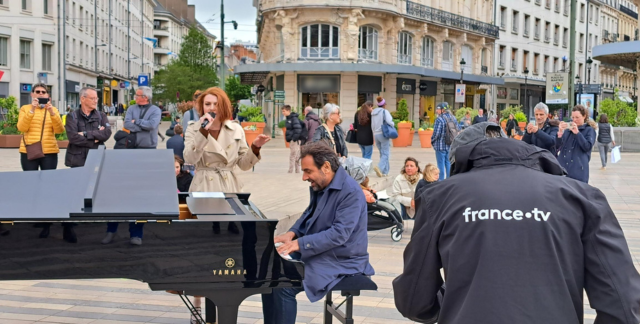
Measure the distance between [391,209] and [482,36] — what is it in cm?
4569

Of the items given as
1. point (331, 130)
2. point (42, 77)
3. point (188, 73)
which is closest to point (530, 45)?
point (188, 73)

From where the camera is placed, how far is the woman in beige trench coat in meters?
6.23

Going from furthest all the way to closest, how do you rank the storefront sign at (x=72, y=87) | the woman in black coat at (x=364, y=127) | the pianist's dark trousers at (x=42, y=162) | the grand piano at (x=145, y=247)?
the storefront sign at (x=72, y=87)
the woman in black coat at (x=364, y=127)
the pianist's dark trousers at (x=42, y=162)
the grand piano at (x=145, y=247)

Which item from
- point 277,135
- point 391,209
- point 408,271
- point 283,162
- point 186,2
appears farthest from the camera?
point 186,2

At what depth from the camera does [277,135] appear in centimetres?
4109

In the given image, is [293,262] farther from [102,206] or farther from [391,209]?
[391,209]

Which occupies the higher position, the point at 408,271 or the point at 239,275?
the point at 408,271

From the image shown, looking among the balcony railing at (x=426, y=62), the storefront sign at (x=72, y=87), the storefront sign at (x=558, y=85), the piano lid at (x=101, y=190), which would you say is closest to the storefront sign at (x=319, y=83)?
the balcony railing at (x=426, y=62)

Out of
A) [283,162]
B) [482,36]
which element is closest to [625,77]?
[482,36]

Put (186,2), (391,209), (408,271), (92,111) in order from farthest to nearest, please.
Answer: (186,2) → (391,209) → (92,111) → (408,271)

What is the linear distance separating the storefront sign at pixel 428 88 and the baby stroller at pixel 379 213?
37634mm

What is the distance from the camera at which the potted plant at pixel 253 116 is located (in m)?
29.0

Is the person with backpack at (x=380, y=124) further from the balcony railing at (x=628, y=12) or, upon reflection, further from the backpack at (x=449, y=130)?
the balcony railing at (x=628, y=12)


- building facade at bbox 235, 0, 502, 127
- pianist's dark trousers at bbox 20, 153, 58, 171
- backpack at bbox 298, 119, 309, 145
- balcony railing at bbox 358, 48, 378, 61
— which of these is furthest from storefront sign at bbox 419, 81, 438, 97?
pianist's dark trousers at bbox 20, 153, 58, 171
